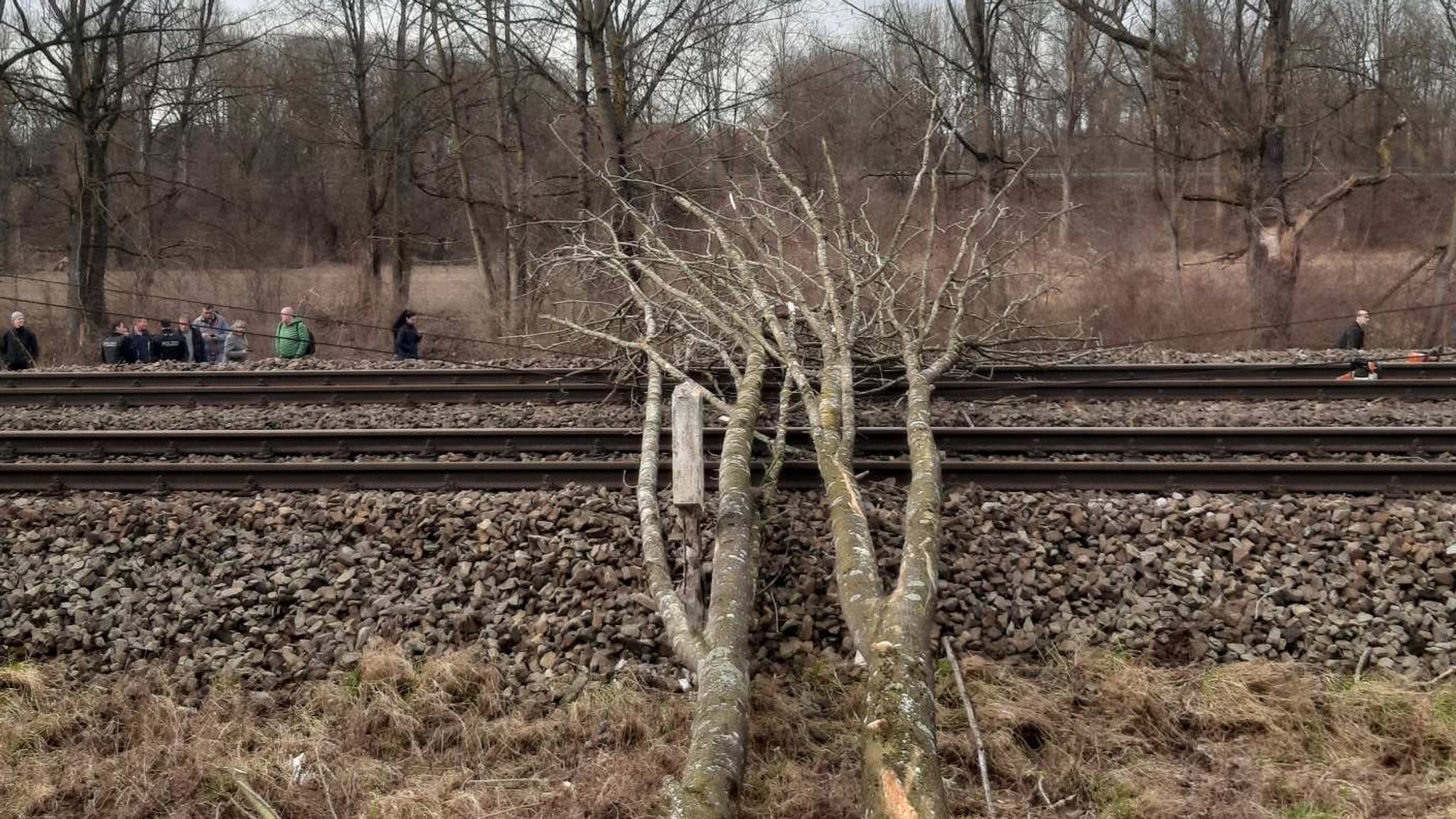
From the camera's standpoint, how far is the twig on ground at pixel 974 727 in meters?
4.39

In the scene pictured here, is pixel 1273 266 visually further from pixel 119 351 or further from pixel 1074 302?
pixel 119 351

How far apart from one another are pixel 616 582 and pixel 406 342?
8962mm

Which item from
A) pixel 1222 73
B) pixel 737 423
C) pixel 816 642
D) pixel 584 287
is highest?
pixel 1222 73

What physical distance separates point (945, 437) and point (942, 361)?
1.14 metres

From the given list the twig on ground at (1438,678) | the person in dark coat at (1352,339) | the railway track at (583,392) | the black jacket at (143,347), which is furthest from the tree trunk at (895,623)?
the black jacket at (143,347)

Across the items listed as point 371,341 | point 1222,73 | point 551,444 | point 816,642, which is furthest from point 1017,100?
point 816,642

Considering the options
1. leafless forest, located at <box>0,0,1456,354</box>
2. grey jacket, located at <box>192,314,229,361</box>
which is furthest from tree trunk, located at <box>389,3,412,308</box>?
grey jacket, located at <box>192,314,229,361</box>

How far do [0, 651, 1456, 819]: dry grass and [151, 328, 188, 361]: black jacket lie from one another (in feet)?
30.1

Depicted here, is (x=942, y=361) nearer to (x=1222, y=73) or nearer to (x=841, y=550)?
(x=841, y=550)

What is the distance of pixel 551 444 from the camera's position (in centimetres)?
819

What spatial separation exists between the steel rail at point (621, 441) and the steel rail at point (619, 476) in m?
0.46

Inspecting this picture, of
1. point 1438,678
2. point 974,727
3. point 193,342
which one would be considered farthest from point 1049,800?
point 193,342

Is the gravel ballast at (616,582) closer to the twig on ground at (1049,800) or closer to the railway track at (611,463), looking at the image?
the railway track at (611,463)

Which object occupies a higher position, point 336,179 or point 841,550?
point 336,179
